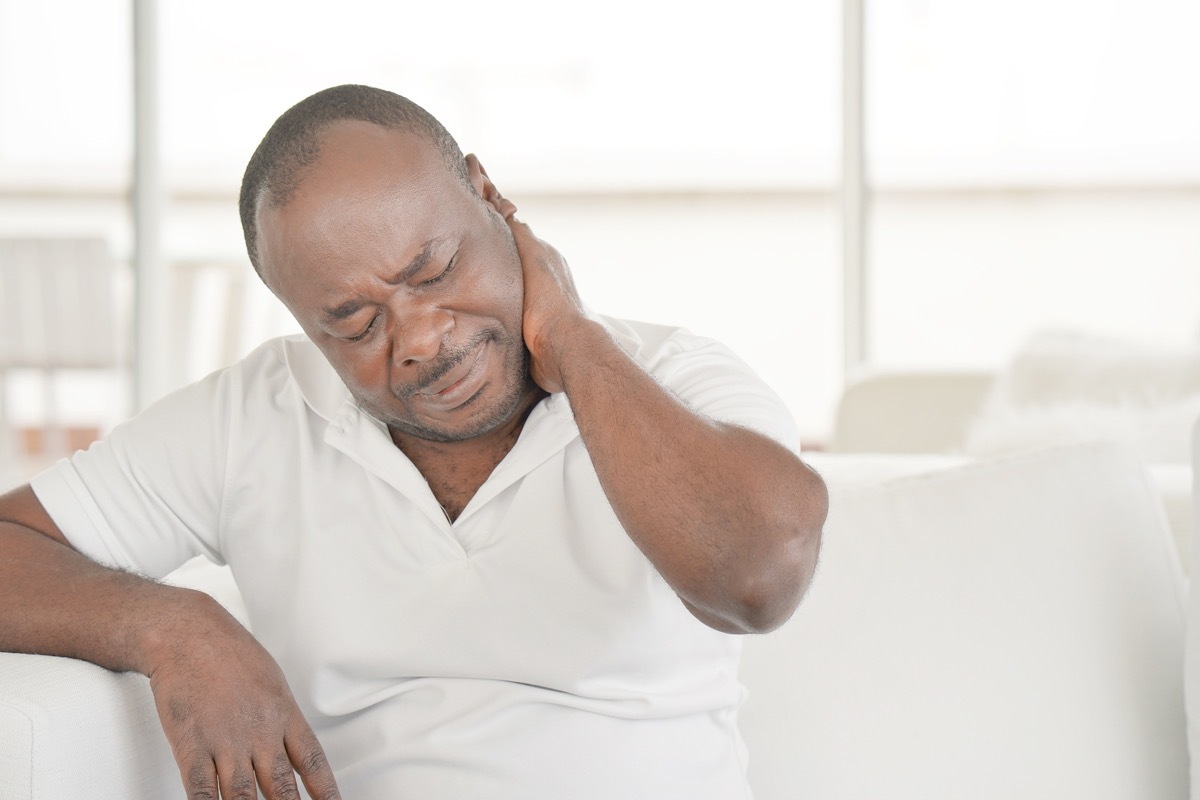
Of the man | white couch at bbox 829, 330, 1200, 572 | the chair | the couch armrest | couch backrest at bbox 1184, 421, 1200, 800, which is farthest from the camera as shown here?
the chair

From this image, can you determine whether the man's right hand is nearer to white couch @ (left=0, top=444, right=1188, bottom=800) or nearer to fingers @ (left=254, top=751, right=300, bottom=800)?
fingers @ (left=254, top=751, right=300, bottom=800)

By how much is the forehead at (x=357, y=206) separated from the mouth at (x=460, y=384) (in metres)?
0.12

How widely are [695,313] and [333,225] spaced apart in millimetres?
3547

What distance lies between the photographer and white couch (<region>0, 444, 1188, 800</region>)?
52.6 inches

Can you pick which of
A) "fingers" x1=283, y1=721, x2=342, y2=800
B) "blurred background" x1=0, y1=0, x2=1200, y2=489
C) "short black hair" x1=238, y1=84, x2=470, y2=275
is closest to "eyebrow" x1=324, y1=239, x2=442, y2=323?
"short black hair" x1=238, y1=84, x2=470, y2=275

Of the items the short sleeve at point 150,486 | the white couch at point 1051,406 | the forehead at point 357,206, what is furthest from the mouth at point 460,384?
the white couch at point 1051,406

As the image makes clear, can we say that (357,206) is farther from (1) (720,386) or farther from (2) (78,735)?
(2) (78,735)

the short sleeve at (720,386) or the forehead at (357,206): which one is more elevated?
the forehead at (357,206)

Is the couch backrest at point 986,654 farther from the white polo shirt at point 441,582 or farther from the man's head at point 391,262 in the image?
the man's head at point 391,262

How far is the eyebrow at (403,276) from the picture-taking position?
1.23m

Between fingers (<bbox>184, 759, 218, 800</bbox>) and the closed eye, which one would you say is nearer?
fingers (<bbox>184, 759, 218, 800</bbox>)

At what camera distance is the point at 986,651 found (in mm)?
1358

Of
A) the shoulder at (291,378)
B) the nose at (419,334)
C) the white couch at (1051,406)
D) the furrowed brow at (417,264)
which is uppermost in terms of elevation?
the furrowed brow at (417,264)

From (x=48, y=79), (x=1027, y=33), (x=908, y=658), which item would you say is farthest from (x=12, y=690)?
(x=1027, y=33)
